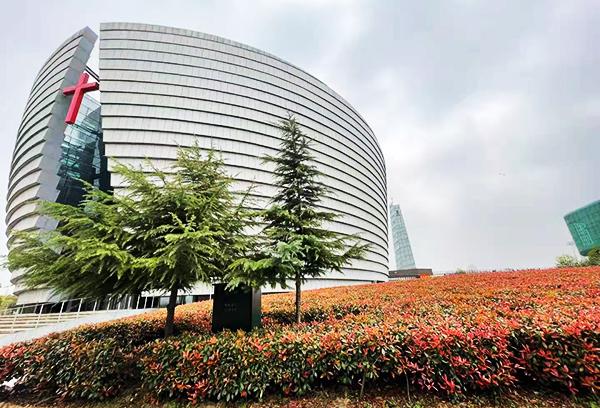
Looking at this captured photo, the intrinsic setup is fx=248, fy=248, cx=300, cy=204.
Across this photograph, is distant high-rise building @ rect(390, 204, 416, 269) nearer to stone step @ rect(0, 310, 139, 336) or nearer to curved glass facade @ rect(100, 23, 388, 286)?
curved glass facade @ rect(100, 23, 388, 286)

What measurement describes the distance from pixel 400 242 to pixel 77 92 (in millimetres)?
126651

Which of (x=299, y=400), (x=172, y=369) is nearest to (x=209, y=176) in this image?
(x=172, y=369)

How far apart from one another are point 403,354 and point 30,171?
161ft

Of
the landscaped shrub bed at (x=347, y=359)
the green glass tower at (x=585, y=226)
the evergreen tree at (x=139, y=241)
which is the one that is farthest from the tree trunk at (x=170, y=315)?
the green glass tower at (x=585, y=226)

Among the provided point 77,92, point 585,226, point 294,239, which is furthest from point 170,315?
point 585,226

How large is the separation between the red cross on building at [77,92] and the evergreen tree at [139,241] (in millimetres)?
38642

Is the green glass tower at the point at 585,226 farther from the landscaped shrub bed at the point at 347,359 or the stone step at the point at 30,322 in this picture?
the stone step at the point at 30,322

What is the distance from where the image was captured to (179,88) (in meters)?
33.3

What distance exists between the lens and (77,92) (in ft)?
112

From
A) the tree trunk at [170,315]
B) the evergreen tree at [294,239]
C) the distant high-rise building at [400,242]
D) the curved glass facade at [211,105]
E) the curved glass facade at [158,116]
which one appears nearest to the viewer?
the evergreen tree at [294,239]

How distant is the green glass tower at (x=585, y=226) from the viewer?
2953 inches

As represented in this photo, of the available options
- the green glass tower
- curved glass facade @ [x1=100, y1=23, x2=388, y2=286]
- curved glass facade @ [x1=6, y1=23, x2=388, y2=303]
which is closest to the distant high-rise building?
the green glass tower

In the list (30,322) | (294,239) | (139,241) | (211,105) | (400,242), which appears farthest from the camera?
(400,242)

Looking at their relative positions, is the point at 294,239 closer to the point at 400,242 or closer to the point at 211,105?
the point at 211,105
